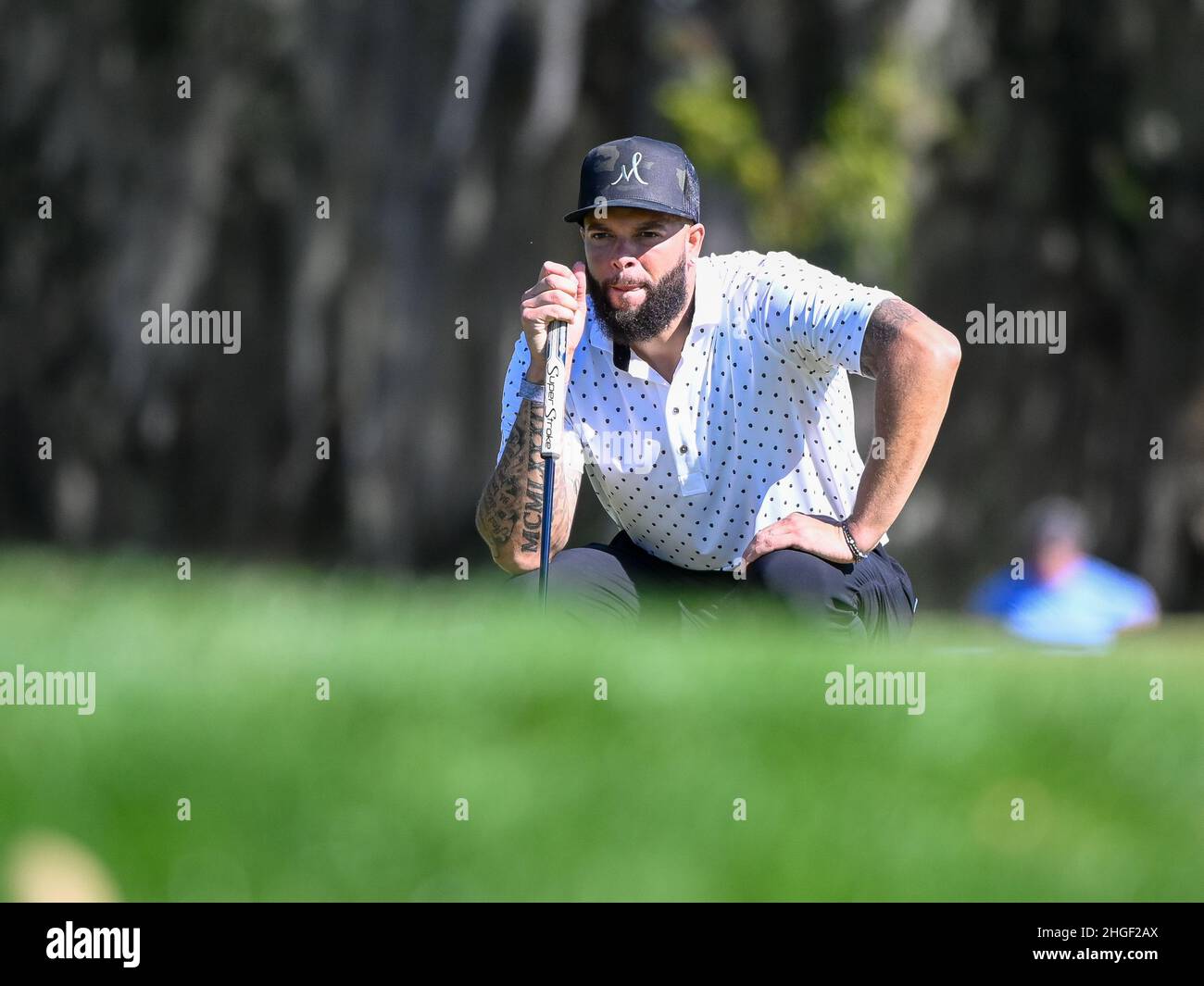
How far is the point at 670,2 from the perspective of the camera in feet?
49.6

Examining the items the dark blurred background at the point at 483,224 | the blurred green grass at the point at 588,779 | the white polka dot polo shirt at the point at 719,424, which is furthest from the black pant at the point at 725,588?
the dark blurred background at the point at 483,224

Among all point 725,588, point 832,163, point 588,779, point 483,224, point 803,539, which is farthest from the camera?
point 483,224

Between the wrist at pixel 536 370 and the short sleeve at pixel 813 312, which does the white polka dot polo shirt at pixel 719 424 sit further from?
the wrist at pixel 536 370

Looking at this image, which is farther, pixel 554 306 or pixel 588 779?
pixel 554 306

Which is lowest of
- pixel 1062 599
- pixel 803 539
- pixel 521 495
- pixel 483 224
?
pixel 1062 599

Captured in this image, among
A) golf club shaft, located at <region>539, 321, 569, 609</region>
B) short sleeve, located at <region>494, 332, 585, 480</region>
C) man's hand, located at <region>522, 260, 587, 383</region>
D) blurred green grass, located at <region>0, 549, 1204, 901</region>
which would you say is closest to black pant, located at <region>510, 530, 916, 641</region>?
short sleeve, located at <region>494, 332, 585, 480</region>

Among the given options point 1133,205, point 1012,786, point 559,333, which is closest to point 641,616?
point 559,333

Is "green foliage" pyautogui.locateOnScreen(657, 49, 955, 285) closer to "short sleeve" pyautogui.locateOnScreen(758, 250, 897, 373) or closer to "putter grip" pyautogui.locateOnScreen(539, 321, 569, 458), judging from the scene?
"short sleeve" pyautogui.locateOnScreen(758, 250, 897, 373)

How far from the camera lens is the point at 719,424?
216 inches

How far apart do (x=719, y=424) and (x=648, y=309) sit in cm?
39

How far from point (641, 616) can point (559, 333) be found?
3.42 feet

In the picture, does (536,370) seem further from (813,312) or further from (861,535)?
(861,535)

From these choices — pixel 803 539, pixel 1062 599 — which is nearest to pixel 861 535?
pixel 803 539

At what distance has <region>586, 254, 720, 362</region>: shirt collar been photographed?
217 inches
